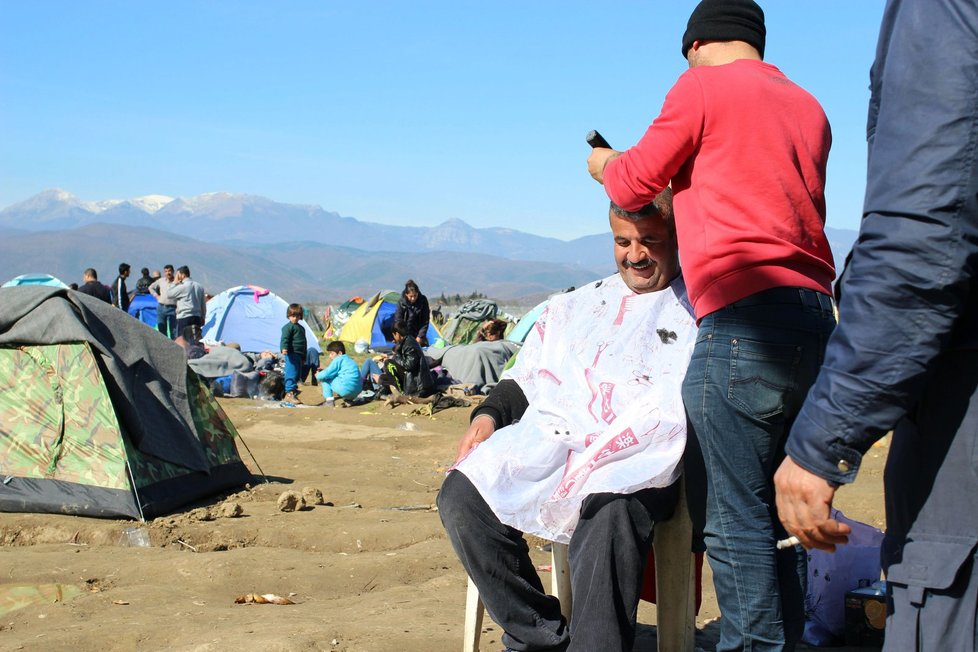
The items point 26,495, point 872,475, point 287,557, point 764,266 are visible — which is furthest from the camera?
point 872,475

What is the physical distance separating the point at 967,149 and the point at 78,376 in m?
5.47

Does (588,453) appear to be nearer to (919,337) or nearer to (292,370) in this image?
(919,337)

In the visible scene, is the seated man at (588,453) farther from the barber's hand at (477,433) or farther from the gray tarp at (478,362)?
the gray tarp at (478,362)

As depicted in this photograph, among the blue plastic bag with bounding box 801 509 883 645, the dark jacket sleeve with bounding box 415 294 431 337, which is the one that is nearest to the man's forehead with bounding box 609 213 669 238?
the blue plastic bag with bounding box 801 509 883 645

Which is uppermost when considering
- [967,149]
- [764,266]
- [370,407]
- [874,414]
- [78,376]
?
[967,149]

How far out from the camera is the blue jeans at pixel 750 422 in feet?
8.07

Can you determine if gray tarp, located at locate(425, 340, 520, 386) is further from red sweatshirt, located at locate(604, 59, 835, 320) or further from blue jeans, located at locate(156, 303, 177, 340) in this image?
red sweatshirt, located at locate(604, 59, 835, 320)

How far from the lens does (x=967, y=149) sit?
4.83ft

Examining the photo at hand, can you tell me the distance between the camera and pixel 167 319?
16.9 meters

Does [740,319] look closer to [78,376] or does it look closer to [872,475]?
[78,376]

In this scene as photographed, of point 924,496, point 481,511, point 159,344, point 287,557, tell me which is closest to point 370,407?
point 159,344

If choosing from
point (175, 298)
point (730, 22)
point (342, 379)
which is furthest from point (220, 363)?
point (730, 22)

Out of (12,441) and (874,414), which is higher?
(874,414)

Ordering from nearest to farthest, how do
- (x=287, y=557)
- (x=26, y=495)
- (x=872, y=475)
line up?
1. (x=287, y=557)
2. (x=26, y=495)
3. (x=872, y=475)
